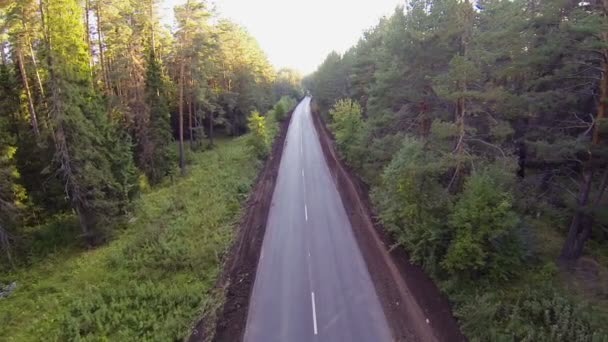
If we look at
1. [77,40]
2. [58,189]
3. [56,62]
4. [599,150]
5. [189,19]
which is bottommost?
[58,189]

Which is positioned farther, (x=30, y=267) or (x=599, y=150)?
(x=30, y=267)

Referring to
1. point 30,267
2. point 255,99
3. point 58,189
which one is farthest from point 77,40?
point 255,99

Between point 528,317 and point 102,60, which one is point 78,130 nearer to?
point 102,60

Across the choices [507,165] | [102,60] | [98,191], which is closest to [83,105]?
[98,191]

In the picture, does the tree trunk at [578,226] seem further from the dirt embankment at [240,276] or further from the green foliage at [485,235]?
the dirt embankment at [240,276]

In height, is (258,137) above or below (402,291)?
above

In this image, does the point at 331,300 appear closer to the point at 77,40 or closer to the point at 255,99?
the point at 77,40

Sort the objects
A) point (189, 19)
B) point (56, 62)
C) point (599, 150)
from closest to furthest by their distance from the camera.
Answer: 1. point (599, 150)
2. point (56, 62)
3. point (189, 19)
